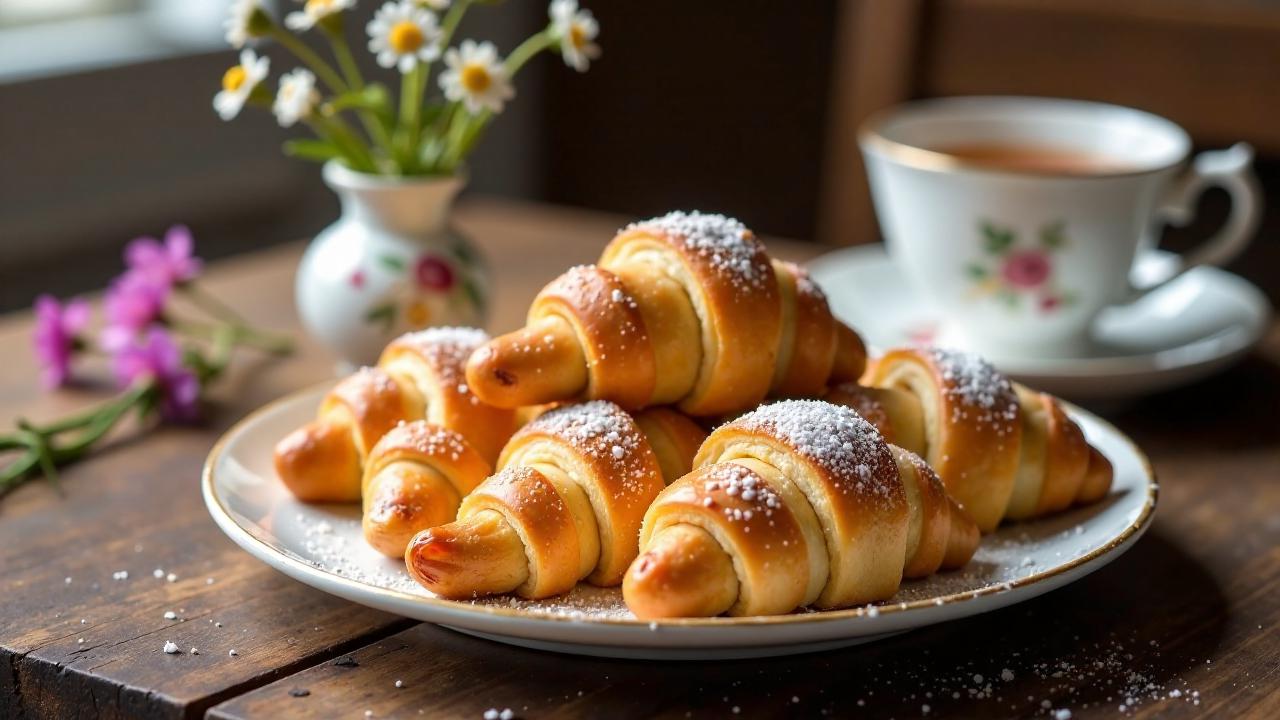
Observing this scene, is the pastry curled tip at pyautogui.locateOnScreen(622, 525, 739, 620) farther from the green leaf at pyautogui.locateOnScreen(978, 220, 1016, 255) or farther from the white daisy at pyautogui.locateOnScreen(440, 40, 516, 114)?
the green leaf at pyautogui.locateOnScreen(978, 220, 1016, 255)

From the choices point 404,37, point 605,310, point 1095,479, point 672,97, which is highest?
point 404,37

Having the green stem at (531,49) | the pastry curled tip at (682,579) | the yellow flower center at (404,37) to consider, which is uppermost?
the yellow flower center at (404,37)

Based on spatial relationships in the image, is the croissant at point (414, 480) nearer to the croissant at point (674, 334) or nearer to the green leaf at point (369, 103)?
the croissant at point (674, 334)

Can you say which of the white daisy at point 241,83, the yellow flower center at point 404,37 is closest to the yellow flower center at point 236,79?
the white daisy at point 241,83

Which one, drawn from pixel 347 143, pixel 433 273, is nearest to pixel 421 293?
pixel 433 273

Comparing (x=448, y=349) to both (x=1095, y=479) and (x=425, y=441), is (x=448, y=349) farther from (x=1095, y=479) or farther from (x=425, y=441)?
(x=1095, y=479)

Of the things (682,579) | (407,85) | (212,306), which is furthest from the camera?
(212,306)

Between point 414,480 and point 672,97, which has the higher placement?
point 414,480
